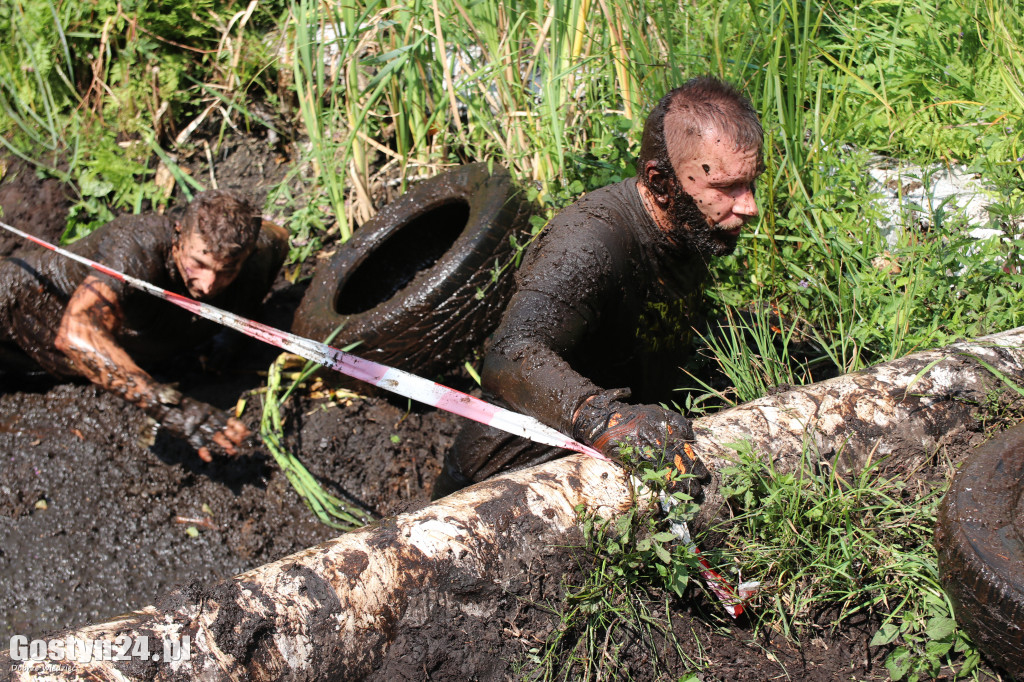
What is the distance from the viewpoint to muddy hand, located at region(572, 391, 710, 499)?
217 cm

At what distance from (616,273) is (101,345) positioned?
8.61ft

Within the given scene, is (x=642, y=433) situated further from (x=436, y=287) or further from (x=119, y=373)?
(x=119, y=373)

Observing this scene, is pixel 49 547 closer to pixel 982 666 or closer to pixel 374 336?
pixel 374 336

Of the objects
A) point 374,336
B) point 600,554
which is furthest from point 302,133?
point 600,554

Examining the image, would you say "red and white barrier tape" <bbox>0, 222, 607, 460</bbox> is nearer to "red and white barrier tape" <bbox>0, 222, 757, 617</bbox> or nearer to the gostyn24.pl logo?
"red and white barrier tape" <bbox>0, 222, 757, 617</bbox>

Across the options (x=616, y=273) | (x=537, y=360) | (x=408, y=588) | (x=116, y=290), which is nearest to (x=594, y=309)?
(x=616, y=273)

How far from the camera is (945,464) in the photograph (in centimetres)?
254

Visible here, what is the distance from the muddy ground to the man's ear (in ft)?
4.49

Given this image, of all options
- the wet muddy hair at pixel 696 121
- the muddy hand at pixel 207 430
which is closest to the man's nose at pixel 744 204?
the wet muddy hair at pixel 696 121

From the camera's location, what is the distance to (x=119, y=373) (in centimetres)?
380

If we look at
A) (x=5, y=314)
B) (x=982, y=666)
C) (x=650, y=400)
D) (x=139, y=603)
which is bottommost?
(x=139, y=603)

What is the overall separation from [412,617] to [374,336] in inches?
91.2

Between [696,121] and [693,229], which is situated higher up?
[696,121]

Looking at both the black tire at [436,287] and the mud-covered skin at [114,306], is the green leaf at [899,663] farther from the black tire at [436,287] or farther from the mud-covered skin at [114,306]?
the mud-covered skin at [114,306]
